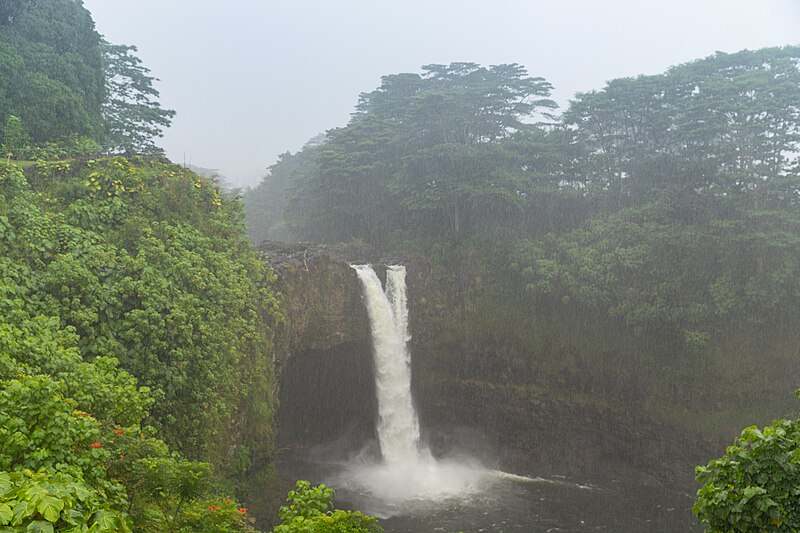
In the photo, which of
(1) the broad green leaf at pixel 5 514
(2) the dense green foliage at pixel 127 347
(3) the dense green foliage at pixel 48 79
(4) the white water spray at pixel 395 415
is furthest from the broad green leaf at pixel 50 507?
(4) the white water spray at pixel 395 415

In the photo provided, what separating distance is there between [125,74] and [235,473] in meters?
17.7

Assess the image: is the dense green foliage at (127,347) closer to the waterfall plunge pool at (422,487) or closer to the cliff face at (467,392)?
the cliff face at (467,392)

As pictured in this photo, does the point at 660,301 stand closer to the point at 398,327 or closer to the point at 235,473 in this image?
the point at 398,327

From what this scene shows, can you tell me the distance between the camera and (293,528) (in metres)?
4.91

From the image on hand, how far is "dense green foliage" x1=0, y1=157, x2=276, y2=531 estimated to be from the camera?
4.88 m

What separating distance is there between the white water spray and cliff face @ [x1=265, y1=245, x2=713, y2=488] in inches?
19.8

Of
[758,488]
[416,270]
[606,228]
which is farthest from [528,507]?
[758,488]

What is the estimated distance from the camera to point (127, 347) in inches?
370

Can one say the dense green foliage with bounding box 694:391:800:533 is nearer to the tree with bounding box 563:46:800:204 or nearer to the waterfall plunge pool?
the waterfall plunge pool

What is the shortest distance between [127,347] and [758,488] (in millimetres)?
8947

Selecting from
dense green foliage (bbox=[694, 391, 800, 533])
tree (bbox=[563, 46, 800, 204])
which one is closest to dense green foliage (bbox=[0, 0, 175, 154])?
dense green foliage (bbox=[694, 391, 800, 533])

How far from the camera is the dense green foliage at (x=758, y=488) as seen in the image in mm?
5059

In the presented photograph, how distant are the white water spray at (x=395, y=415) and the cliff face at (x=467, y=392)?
504 mm

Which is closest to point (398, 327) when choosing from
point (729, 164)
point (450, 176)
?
point (450, 176)
